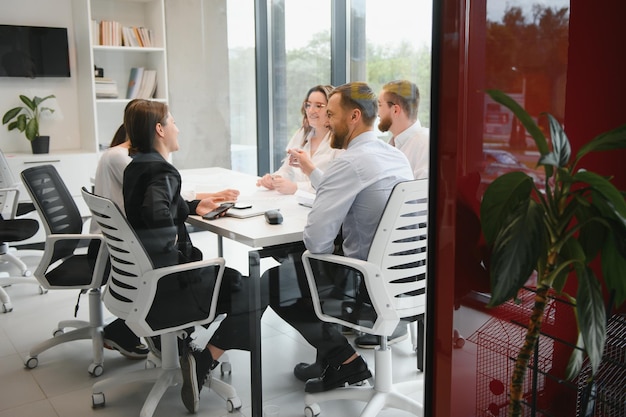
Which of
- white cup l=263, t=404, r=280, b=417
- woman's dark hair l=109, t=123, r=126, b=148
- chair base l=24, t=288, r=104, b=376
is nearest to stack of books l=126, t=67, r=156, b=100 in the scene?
woman's dark hair l=109, t=123, r=126, b=148

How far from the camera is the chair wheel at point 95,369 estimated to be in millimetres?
2461

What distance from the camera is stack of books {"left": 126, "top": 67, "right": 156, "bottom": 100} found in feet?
6.71

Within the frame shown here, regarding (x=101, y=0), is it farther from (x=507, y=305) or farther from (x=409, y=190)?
(x=507, y=305)

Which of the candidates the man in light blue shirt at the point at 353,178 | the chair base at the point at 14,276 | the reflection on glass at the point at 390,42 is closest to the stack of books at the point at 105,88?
the chair base at the point at 14,276

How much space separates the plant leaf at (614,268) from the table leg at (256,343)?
4.50 ft

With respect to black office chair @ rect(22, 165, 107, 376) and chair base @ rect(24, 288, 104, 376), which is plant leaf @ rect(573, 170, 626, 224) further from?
chair base @ rect(24, 288, 104, 376)

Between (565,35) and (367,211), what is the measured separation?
0.89 meters

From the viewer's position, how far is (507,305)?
79.1 inches

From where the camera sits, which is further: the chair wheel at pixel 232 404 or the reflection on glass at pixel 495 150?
the chair wheel at pixel 232 404

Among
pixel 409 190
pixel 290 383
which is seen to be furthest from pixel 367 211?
pixel 290 383

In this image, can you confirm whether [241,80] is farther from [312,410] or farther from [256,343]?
[312,410]

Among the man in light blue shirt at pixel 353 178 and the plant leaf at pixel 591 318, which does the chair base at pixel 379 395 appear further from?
the plant leaf at pixel 591 318

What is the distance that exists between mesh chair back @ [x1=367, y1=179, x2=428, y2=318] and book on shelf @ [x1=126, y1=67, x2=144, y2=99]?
95 centimetres

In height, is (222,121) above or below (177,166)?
above
